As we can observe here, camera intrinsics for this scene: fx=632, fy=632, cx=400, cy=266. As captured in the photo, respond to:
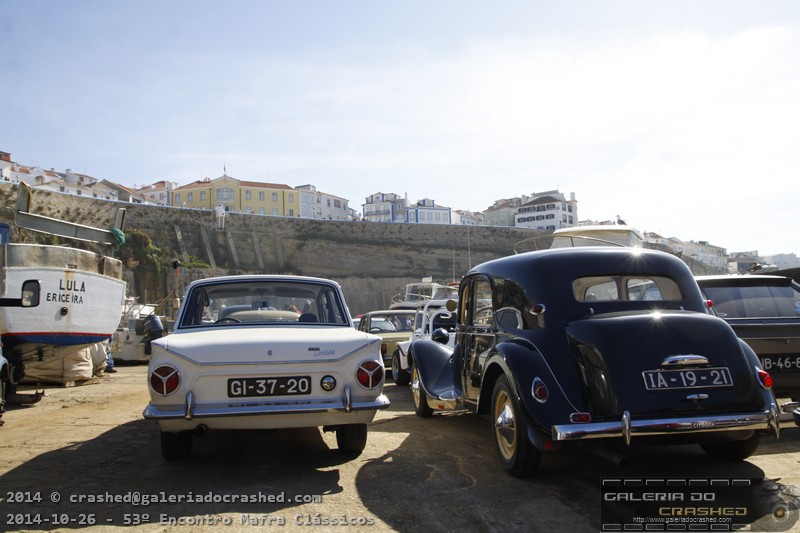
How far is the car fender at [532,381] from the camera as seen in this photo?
420cm

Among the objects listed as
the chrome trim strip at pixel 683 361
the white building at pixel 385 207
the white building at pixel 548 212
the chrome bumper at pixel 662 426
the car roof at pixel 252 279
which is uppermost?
the white building at pixel 385 207

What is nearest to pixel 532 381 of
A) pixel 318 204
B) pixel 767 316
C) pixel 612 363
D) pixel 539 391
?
pixel 539 391

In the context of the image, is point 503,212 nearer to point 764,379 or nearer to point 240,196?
point 240,196

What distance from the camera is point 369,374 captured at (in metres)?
5.09

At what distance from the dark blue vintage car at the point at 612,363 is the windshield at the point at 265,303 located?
1.65m

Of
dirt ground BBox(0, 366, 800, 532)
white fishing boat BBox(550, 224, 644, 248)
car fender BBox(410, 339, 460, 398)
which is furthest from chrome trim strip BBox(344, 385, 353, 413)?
white fishing boat BBox(550, 224, 644, 248)

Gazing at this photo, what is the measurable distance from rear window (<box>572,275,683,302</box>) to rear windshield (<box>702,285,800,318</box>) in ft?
6.88

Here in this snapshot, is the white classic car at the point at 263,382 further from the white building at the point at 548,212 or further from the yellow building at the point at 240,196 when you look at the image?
the white building at the point at 548,212

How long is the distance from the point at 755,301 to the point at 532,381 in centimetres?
389

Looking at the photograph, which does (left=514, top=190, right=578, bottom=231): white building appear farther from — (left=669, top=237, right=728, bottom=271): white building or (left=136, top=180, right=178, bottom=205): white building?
(left=136, top=180, right=178, bottom=205): white building

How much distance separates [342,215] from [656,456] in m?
115

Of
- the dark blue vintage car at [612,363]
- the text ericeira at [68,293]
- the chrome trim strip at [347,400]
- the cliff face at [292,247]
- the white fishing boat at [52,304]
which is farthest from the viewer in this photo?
the cliff face at [292,247]

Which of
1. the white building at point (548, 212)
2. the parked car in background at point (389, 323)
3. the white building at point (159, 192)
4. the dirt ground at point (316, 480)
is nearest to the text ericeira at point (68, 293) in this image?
the dirt ground at point (316, 480)

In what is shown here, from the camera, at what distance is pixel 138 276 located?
56750 mm
